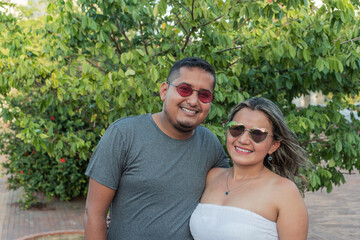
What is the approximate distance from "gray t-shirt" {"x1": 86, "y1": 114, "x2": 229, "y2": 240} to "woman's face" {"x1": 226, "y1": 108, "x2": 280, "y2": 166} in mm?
314

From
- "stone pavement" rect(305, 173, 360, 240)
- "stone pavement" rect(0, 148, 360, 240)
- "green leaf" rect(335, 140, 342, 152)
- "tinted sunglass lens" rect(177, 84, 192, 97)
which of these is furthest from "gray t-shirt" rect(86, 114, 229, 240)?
"stone pavement" rect(305, 173, 360, 240)

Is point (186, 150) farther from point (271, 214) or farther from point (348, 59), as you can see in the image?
point (348, 59)

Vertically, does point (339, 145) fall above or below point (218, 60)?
below

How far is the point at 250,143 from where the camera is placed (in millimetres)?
2594

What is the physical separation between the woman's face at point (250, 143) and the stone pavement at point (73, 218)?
4984 mm

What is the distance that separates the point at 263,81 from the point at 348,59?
92 centimetres

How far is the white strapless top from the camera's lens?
2.38 metres

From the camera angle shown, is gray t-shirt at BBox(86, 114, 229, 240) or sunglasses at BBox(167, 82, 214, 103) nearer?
gray t-shirt at BBox(86, 114, 229, 240)

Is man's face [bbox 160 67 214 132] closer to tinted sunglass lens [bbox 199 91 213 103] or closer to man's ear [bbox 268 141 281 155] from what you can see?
tinted sunglass lens [bbox 199 91 213 103]

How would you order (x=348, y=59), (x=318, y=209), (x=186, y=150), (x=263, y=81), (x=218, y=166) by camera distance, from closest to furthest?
(x=186, y=150) < (x=218, y=166) < (x=348, y=59) < (x=263, y=81) < (x=318, y=209)

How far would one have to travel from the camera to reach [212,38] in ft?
13.0

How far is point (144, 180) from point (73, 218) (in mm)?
5989

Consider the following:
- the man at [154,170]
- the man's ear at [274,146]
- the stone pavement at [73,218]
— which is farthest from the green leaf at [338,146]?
the stone pavement at [73,218]

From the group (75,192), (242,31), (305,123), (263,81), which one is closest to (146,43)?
(242,31)
